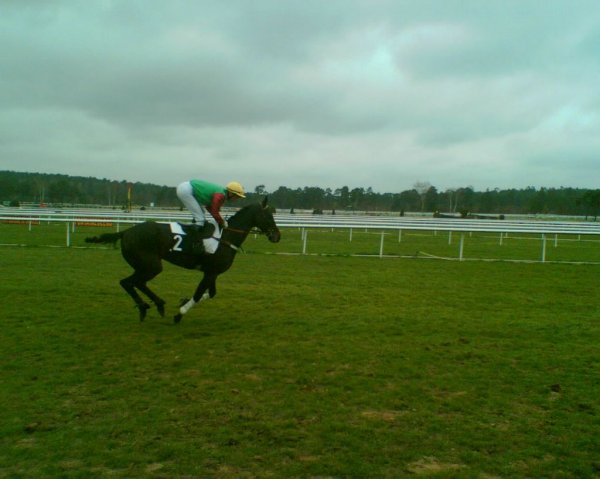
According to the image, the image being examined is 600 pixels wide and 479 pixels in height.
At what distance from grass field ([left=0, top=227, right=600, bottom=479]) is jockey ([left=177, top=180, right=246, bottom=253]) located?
5.31 ft

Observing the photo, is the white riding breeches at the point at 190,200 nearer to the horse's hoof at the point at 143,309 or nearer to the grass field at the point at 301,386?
the horse's hoof at the point at 143,309

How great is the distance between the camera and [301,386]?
510 cm

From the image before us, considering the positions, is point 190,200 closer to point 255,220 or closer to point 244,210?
point 244,210

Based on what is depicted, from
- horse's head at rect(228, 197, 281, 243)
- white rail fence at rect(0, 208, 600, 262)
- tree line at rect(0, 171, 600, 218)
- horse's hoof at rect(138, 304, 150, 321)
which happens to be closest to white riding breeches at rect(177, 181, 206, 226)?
horse's head at rect(228, 197, 281, 243)

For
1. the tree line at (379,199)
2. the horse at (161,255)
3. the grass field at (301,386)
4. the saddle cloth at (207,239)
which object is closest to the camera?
the grass field at (301,386)

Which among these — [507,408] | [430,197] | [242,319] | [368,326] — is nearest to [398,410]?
[507,408]

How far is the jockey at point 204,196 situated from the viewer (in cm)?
794

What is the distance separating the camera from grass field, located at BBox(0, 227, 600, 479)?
142 inches

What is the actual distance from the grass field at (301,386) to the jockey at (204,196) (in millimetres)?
1620

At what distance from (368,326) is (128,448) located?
459 cm

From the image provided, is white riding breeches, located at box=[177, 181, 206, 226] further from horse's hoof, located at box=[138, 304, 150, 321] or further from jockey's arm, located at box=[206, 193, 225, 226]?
horse's hoof, located at box=[138, 304, 150, 321]

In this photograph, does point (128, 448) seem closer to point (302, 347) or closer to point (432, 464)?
point (432, 464)

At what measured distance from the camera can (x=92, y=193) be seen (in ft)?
243

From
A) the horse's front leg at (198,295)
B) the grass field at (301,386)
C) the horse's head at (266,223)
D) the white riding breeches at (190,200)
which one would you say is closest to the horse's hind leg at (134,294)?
the grass field at (301,386)
